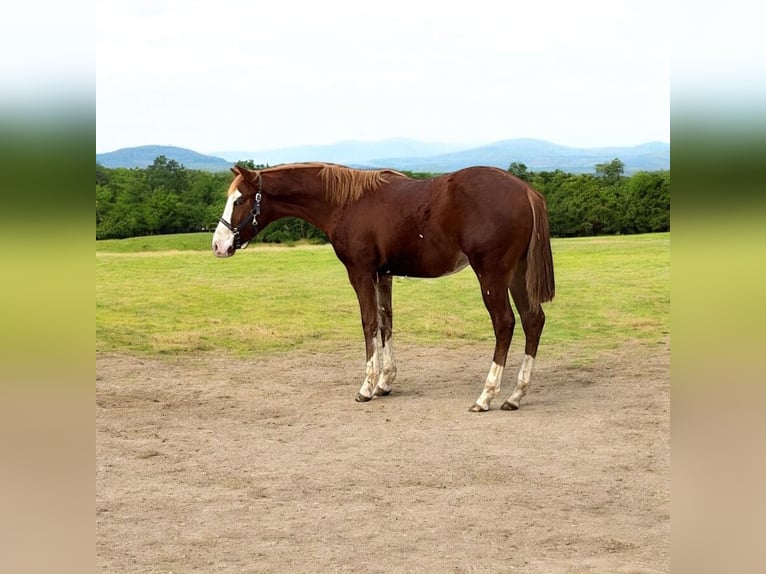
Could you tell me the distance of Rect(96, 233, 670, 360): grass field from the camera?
11031 mm

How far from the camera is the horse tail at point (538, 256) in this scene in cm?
684

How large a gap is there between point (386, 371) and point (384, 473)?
7.68 ft

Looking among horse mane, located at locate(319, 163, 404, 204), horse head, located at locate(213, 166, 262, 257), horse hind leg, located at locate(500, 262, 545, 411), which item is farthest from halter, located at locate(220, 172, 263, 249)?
horse hind leg, located at locate(500, 262, 545, 411)

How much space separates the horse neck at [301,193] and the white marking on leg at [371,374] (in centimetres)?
119

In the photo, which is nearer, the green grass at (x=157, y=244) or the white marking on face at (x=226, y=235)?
the white marking on face at (x=226, y=235)

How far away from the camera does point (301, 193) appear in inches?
297

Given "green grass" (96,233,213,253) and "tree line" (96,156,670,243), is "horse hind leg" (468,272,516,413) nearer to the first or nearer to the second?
"tree line" (96,156,670,243)

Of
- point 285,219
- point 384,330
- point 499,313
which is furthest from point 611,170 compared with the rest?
point 499,313

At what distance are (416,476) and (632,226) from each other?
46.8 ft

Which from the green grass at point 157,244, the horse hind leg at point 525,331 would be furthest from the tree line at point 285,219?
the horse hind leg at point 525,331

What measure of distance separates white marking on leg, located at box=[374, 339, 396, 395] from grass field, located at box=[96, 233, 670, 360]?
283 cm

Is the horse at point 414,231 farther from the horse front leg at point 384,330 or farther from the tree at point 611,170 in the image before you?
the tree at point 611,170

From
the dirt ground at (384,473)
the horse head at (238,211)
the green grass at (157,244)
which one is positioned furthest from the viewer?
the green grass at (157,244)
